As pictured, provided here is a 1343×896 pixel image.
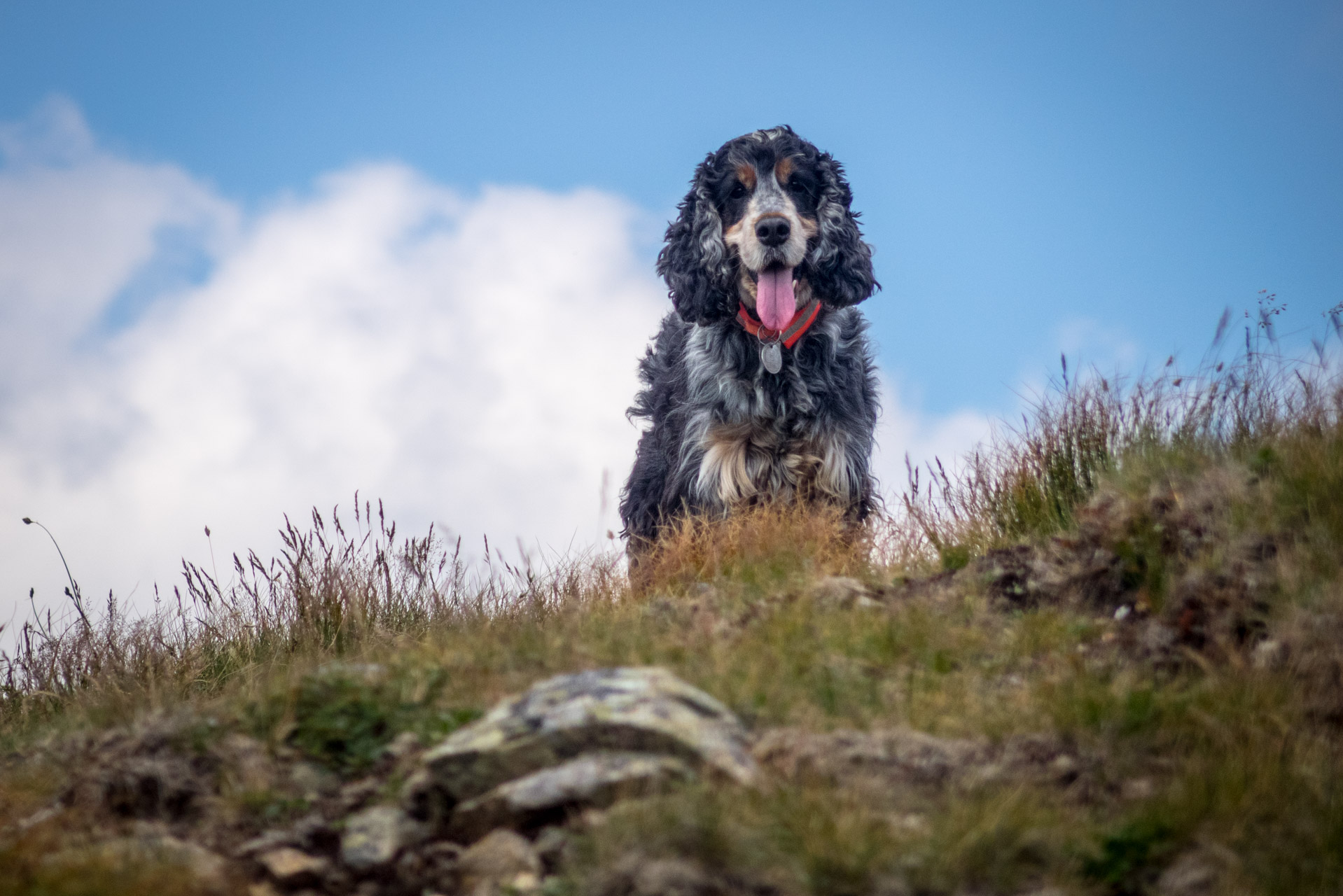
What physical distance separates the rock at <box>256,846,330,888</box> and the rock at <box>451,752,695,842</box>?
0.38m

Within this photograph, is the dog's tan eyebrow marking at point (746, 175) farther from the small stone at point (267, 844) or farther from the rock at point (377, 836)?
the small stone at point (267, 844)

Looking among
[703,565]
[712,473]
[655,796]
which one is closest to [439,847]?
[655,796]

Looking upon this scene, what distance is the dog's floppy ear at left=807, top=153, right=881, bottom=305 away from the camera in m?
7.26

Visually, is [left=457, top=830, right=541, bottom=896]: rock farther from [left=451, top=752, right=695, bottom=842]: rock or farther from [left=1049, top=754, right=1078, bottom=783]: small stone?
[left=1049, top=754, right=1078, bottom=783]: small stone

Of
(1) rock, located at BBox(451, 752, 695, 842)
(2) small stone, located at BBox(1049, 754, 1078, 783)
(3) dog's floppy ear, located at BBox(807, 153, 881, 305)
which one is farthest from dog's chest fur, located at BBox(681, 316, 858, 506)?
(1) rock, located at BBox(451, 752, 695, 842)

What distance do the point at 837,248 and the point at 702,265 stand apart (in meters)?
0.85

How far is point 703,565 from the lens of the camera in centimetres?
578

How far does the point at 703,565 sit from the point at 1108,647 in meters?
2.19

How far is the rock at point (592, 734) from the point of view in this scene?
10.3 ft

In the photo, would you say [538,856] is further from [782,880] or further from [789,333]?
[789,333]

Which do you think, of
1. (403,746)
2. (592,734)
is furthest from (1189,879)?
(403,746)

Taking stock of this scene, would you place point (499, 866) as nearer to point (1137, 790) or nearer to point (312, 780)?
point (312, 780)

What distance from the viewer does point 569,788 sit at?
3.07 m

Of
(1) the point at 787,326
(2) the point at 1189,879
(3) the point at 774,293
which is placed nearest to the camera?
(2) the point at 1189,879
